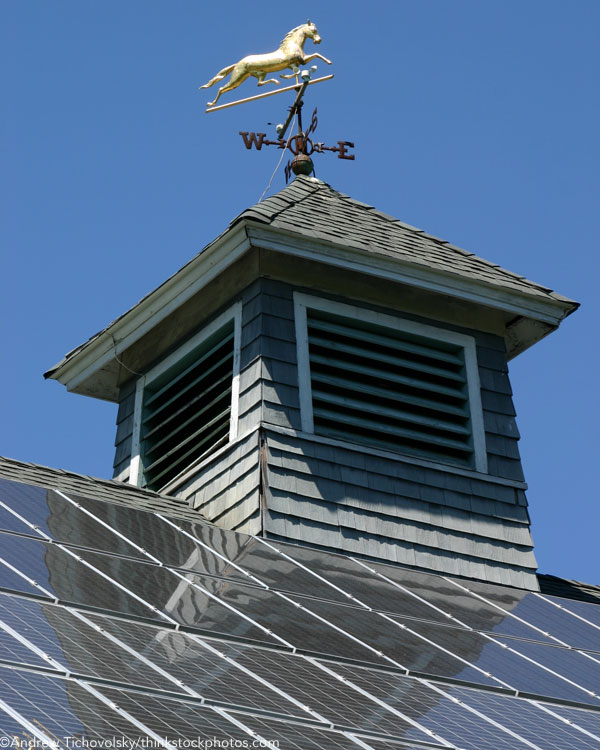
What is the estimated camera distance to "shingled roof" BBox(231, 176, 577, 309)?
1212 centimetres

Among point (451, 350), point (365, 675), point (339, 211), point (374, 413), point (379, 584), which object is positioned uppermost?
point (339, 211)

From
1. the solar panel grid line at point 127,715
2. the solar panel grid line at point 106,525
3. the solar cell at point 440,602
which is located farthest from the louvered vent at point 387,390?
the solar panel grid line at point 127,715

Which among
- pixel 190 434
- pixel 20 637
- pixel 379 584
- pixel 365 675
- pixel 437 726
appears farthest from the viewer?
pixel 190 434

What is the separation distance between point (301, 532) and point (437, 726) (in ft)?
12.4

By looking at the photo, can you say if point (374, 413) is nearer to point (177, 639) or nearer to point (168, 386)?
point (168, 386)

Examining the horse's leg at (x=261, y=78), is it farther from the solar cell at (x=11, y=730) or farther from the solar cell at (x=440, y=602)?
the solar cell at (x=11, y=730)

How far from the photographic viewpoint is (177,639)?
302 inches

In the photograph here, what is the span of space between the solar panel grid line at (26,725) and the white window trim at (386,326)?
5966 millimetres

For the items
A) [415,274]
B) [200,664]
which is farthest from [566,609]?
[200,664]

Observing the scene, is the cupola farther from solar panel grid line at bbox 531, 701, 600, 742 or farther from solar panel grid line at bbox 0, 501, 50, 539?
solar panel grid line at bbox 531, 701, 600, 742

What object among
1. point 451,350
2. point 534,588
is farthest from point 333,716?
point 451,350

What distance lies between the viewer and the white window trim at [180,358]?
11820 millimetres

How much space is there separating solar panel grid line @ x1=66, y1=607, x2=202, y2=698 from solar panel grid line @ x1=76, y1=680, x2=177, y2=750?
1.75 ft

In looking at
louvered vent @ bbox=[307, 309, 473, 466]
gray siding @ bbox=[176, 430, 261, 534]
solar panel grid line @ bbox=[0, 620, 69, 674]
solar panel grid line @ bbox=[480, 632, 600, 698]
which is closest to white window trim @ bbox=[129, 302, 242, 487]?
gray siding @ bbox=[176, 430, 261, 534]
